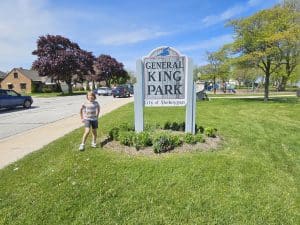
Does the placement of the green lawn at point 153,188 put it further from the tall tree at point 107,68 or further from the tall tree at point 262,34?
the tall tree at point 107,68

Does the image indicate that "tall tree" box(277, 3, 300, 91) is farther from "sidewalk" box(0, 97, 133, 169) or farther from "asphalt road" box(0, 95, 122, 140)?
"sidewalk" box(0, 97, 133, 169)

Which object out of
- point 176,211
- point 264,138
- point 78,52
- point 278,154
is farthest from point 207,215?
point 78,52

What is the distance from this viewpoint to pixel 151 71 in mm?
6551

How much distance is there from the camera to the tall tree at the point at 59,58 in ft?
133

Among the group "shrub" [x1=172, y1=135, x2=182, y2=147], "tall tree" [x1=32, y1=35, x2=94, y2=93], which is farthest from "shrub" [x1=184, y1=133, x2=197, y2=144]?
"tall tree" [x1=32, y1=35, x2=94, y2=93]

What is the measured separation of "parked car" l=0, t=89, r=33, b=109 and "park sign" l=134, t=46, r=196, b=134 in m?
14.7

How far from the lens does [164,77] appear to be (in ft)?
21.6

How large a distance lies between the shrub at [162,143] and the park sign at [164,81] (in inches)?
42.9

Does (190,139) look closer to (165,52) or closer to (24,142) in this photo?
(165,52)

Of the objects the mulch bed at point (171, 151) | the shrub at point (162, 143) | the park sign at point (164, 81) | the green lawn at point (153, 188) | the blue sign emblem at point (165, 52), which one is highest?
the blue sign emblem at point (165, 52)

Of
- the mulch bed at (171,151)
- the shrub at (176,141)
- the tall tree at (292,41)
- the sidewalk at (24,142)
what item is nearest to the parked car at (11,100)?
the sidewalk at (24,142)

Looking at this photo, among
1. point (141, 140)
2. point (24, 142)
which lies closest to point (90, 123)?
point (141, 140)

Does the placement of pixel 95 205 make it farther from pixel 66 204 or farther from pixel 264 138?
pixel 264 138

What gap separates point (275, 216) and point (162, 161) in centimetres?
223
